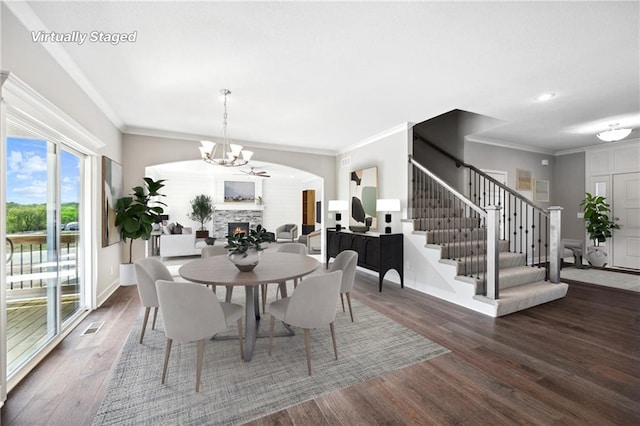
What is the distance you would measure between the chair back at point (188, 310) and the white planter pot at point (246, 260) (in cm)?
43

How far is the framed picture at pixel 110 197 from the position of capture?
375 centimetres

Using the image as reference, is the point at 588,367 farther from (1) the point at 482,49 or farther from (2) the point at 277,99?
(2) the point at 277,99

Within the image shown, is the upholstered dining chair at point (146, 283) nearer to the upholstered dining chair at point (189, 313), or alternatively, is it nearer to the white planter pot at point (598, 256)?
the upholstered dining chair at point (189, 313)

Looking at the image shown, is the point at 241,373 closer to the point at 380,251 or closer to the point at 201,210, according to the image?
the point at 380,251

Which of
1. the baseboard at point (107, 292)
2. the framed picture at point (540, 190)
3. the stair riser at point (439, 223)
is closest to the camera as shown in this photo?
the baseboard at point (107, 292)

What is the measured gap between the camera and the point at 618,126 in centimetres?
462

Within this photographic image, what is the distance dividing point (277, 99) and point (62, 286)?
3.11 meters

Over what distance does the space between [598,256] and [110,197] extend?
9.02 m

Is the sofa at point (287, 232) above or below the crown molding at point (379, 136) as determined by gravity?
below

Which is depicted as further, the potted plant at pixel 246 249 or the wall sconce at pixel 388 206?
the wall sconce at pixel 388 206

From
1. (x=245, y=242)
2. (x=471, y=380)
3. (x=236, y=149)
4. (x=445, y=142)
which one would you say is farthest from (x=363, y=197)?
(x=471, y=380)

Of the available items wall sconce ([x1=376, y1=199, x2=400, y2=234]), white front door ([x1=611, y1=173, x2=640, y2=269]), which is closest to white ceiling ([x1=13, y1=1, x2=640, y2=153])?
wall sconce ([x1=376, y1=199, x2=400, y2=234])

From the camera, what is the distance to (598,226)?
5.68 meters

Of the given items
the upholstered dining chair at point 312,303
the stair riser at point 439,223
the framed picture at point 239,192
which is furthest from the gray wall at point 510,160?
the framed picture at point 239,192
